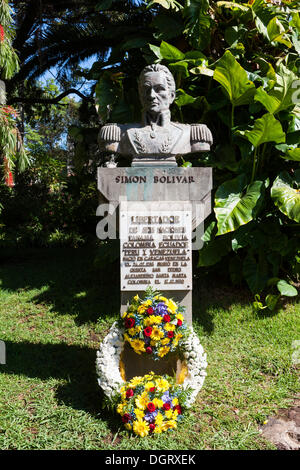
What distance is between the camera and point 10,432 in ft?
8.42

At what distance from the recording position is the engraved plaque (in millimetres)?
2934

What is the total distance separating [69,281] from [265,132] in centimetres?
343

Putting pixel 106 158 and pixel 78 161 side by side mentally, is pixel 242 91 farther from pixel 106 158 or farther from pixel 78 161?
pixel 106 158

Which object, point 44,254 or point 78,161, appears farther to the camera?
point 44,254

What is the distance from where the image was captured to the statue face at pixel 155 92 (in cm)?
297

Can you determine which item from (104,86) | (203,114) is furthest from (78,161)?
(203,114)

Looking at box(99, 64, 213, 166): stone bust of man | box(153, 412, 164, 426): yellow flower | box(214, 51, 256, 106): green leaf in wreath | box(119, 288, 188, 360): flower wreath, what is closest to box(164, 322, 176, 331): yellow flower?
box(119, 288, 188, 360): flower wreath

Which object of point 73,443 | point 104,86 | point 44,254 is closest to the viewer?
point 73,443

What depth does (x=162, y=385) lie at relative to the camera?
267 cm

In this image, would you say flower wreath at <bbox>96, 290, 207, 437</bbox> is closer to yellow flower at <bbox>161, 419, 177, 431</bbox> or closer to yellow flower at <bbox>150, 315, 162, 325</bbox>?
yellow flower at <bbox>161, 419, 177, 431</bbox>

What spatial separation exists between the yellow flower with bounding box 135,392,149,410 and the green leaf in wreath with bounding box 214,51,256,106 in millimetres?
2938

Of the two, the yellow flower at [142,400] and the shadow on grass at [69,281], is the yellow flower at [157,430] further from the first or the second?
the shadow on grass at [69,281]

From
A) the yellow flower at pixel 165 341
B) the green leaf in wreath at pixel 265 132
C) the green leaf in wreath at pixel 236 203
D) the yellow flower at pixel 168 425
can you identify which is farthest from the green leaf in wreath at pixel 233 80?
the yellow flower at pixel 168 425

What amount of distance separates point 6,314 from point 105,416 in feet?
8.05
